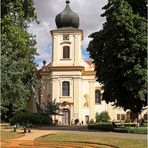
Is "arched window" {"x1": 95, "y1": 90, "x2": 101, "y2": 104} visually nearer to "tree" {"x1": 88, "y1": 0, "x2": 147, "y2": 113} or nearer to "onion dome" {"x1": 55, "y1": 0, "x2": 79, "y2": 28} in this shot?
"onion dome" {"x1": 55, "y1": 0, "x2": 79, "y2": 28}

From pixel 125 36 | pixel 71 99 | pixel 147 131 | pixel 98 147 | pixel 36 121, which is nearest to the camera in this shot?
pixel 98 147

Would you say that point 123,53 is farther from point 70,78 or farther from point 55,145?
point 70,78

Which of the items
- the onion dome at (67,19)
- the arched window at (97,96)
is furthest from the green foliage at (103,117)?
the onion dome at (67,19)

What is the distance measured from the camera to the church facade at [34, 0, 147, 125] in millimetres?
68000

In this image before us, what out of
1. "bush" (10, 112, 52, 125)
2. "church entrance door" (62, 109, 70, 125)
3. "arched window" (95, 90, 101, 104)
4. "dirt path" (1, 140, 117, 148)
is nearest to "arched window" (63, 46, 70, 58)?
"arched window" (95, 90, 101, 104)

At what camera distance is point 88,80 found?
70562mm

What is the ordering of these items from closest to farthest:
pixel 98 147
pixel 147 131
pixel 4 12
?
pixel 4 12 < pixel 98 147 < pixel 147 131

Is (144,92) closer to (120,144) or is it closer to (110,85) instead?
(110,85)

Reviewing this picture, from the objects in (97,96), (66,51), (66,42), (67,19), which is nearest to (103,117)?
(97,96)

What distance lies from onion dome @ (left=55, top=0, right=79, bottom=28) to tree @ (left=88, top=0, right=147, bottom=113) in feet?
109

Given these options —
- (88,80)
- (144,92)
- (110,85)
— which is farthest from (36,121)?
(88,80)

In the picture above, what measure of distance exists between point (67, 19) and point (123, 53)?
37.4 metres

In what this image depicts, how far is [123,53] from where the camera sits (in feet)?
110

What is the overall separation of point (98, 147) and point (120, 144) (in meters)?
1.25
